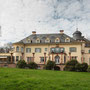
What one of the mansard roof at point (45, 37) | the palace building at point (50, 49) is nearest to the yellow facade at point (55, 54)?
the palace building at point (50, 49)

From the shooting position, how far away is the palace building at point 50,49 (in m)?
37.7

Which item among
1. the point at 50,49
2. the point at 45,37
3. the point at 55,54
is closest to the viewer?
the point at 55,54

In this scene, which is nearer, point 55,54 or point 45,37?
point 55,54

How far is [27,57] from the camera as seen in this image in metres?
40.3

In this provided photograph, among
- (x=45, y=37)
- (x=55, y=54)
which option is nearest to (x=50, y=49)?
(x=55, y=54)

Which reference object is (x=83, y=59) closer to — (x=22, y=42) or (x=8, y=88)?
(x=22, y=42)

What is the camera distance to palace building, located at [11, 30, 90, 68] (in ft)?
124

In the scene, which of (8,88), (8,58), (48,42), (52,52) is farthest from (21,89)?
(8,58)

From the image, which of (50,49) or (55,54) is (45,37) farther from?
(55,54)

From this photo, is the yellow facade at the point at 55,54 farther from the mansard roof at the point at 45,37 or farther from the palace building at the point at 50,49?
the mansard roof at the point at 45,37

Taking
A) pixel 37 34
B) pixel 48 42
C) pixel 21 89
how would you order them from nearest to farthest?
1. pixel 21 89
2. pixel 48 42
3. pixel 37 34

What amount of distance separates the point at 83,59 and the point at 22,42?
70.6ft

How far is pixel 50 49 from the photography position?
128 ft

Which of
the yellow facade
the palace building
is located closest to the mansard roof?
the palace building
